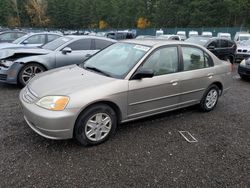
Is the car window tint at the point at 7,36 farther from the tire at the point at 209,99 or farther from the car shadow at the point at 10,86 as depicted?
the tire at the point at 209,99

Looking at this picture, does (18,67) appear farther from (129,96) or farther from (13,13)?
(13,13)

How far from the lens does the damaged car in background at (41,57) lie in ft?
20.6

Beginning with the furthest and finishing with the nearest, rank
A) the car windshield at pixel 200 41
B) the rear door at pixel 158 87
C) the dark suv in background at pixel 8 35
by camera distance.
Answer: the dark suv in background at pixel 8 35 < the car windshield at pixel 200 41 < the rear door at pixel 158 87

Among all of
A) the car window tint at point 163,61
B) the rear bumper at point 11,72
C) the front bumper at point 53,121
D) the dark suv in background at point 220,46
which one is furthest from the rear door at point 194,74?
the dark suv in background at point 220,46

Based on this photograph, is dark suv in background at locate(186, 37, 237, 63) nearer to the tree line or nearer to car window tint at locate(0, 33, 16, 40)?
car window tint at locate(0, 33, 16, 40)

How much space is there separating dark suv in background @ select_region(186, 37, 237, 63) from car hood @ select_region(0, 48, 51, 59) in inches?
294

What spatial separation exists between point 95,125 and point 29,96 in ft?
3.48

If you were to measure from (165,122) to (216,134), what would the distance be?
92cm

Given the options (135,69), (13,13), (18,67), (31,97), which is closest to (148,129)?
(135,69)

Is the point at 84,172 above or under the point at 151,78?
under

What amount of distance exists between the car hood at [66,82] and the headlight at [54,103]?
0.09m

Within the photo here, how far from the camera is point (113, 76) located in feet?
12.4

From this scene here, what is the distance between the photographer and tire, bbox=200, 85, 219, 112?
16.5ft

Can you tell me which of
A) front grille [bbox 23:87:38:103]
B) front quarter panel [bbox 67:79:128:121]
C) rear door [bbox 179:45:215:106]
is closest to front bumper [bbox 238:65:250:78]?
rear door [bbox 179:45:215:106]
